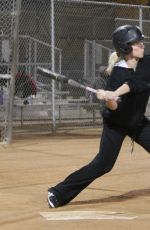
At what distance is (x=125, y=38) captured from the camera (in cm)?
773

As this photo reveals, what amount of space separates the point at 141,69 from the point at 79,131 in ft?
42.1

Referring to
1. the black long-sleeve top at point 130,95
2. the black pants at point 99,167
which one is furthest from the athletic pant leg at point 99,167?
the black long-sleeve top at point 130,95

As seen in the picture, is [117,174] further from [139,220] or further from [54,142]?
[54,142]

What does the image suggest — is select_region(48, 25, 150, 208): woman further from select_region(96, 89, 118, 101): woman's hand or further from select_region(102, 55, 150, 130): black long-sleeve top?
select_region(96, 89, 118, 101): woman's hand

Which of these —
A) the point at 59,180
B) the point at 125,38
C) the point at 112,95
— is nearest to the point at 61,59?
the point at 59,180

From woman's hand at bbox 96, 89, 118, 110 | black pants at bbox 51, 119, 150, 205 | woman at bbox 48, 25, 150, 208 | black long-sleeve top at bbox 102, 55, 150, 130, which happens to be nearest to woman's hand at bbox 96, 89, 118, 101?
woman's hand at bbox 96, 89, 118, 110

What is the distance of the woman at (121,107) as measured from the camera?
7695 mm

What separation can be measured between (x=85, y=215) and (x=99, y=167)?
71cm

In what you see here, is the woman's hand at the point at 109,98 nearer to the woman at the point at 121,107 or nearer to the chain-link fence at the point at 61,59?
the woman at the point at 121,107

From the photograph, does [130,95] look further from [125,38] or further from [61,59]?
[61,59]

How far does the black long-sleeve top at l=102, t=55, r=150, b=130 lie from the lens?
766 cm

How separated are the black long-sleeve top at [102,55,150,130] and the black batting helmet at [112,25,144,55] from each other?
0.16m

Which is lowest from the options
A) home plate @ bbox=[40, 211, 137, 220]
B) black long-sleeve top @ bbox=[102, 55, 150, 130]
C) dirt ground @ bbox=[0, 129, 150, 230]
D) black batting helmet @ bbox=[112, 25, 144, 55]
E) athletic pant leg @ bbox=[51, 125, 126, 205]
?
dirt ground @ bbox=[0, 129, 150, 230]

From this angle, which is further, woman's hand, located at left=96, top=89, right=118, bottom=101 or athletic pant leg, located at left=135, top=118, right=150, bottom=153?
athletic pant leg, located at left=135, top=118, right=150, bottom=153
